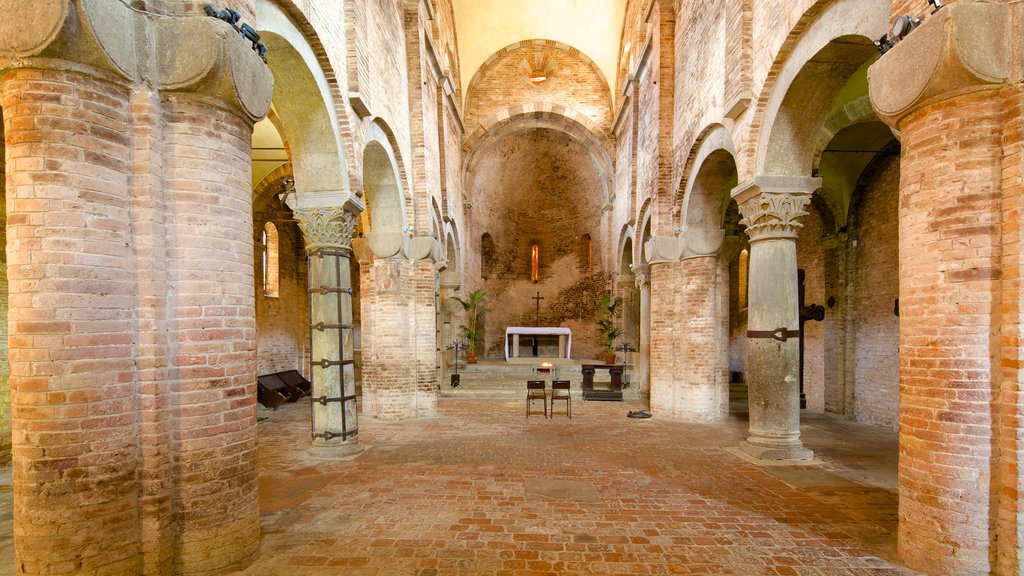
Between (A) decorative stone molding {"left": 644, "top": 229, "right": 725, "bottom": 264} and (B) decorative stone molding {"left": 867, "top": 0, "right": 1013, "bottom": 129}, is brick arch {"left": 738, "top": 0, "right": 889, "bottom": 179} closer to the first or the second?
(B) decorative stone molding {"left": 867, "top": 0, "right": 1013, "bottom": 129}

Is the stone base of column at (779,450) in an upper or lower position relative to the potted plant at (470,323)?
lower

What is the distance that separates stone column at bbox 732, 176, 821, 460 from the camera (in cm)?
693

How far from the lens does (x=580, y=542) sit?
445 centimetres

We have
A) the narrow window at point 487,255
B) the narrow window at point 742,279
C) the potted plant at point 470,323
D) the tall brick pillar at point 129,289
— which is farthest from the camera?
the narrow window at point 487,255

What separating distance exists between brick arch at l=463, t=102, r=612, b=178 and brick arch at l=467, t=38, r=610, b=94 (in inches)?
60.9

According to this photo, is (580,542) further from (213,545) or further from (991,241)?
(991,241)

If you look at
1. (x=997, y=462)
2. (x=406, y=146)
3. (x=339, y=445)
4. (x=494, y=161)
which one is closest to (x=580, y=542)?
(x=997, y=462)

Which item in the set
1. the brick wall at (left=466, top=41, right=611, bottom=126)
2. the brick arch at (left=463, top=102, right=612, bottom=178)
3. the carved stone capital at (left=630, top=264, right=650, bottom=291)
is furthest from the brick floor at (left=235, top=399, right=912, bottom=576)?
the brick wall at (left=466, top=41, right=611, bottom=126)

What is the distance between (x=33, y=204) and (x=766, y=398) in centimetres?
802

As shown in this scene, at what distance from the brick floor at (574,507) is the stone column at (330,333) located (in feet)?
1.50

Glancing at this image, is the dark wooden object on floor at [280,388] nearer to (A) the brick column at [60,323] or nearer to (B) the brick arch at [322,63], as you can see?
(B) the brick arch at [322,63]

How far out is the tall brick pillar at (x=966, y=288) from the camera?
3.50 m

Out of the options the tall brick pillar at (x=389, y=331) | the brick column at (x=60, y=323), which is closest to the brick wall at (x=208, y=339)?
the brick column at (x=60, y=323)

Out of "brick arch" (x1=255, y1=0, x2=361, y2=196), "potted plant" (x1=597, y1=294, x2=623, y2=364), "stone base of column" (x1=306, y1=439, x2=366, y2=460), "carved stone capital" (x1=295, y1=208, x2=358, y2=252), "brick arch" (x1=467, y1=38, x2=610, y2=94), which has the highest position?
"brick arch" (x1=467, y1=38, x2=610, y2=94)
